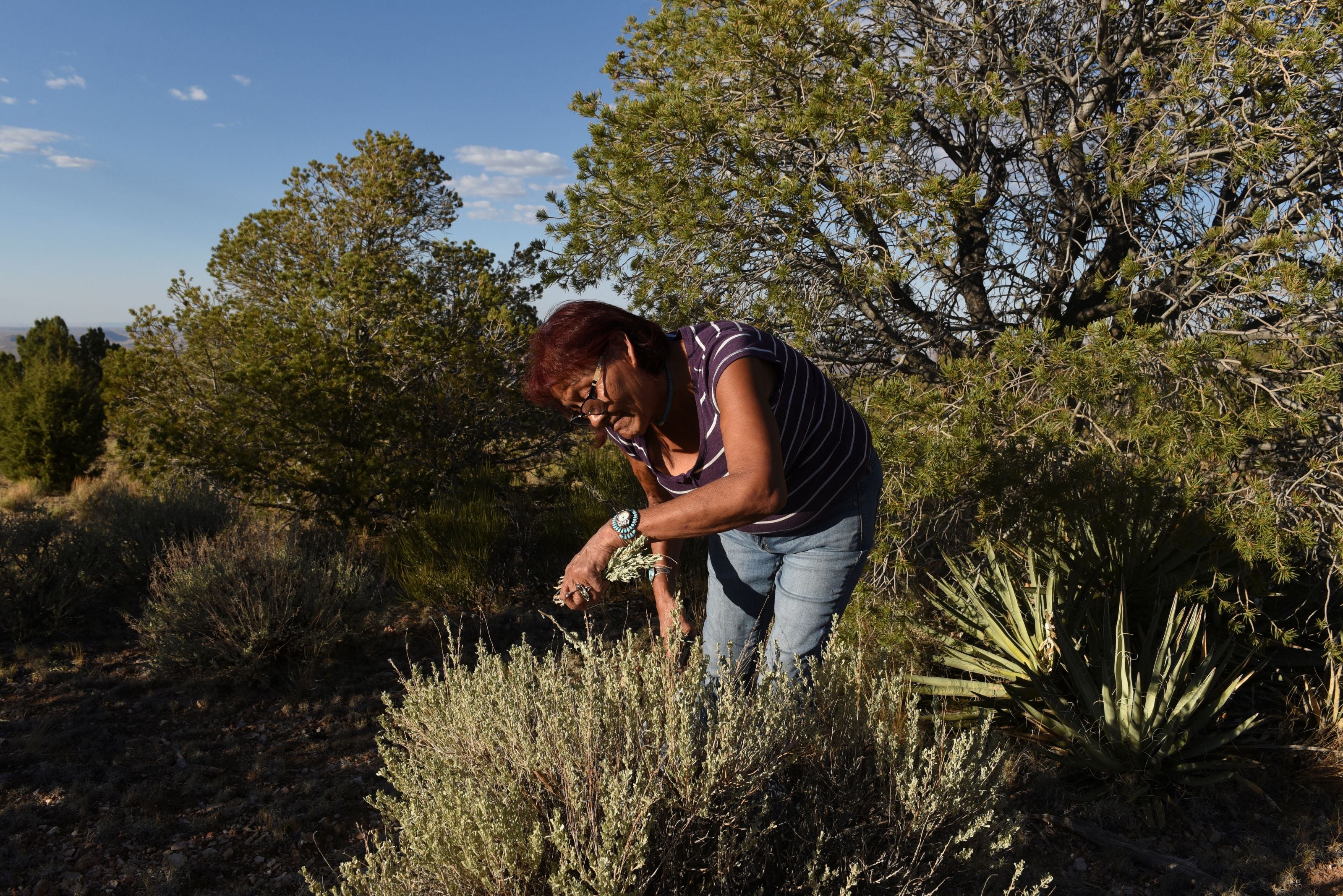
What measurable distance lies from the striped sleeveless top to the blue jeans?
0.04 meters

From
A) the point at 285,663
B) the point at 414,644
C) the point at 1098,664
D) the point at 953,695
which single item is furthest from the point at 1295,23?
the point at 285,663

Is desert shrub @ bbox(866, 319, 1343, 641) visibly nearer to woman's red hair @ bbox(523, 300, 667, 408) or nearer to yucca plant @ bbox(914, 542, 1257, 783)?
yucca plant @ bbox(914, 542, 1257, 783)

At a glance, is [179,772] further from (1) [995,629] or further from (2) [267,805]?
(1) [995,629]

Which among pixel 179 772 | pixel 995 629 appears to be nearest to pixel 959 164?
pixel 995 629

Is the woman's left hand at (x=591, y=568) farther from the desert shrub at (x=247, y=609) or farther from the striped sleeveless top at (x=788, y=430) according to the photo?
the desert shrub at (x=247, y=609)

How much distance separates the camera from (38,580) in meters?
4.87

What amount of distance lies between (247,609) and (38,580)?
5.77 feet

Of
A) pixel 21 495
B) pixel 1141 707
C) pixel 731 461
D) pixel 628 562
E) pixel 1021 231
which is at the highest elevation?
pixel 1021 231

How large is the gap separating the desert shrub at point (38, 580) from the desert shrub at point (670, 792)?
4.02 metres

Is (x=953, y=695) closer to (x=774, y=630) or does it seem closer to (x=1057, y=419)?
(x=1057, y=419)

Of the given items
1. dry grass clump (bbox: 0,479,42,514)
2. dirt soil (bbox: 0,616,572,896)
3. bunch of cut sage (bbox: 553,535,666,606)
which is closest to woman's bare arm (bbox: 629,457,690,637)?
bunch of cut sage (bbox: 553,535,666,606)

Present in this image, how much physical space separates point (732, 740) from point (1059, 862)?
1.74m

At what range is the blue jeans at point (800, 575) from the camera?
6.53ft

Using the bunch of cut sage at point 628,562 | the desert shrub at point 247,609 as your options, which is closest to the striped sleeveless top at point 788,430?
the bunch of cut sage at point 628,562
